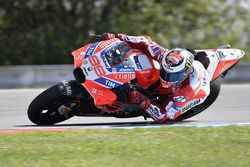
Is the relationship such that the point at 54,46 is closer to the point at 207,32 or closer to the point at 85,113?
the point at 207,32

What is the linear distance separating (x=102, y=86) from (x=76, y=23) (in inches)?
568

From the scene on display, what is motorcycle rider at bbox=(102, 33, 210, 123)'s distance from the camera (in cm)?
841

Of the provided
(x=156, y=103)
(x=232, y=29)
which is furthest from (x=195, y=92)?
(x=232, y=29)

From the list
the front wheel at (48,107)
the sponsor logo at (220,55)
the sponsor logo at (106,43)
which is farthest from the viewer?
the sponsor logo at (220,55)

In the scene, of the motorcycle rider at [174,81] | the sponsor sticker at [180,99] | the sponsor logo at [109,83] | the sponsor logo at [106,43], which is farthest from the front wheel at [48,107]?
the sponsor sticker at [180,99]

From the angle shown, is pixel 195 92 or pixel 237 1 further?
Result: pixel 237 1

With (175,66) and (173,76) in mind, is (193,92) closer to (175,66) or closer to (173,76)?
(173,76)

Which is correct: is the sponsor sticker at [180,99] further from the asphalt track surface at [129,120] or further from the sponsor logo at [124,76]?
the sponsor logo at [124,76]

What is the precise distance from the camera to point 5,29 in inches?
891

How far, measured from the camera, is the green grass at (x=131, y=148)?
19.9ft

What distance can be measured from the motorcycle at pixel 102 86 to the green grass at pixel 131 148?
650 millimetres

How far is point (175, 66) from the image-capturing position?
838 centimetres

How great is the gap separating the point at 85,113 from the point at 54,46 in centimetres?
1380

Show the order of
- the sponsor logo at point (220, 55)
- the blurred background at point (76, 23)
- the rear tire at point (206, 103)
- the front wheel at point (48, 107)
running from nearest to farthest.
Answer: the front wheel at point (48, 107) < the rear tire at point (206, 103) < the sponsor logo at point (220, 55) < the blurred background at point (76, 23)
